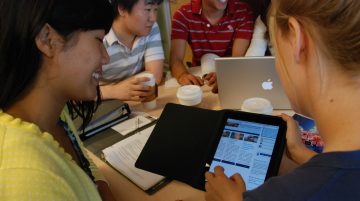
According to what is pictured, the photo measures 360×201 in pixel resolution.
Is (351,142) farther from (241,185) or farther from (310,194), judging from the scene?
(241,185)

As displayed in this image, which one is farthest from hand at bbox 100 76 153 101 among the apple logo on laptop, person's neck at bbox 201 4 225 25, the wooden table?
person's neck at bbox 201 4 225 25

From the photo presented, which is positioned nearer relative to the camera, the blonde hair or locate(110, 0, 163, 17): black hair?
the blonde hair

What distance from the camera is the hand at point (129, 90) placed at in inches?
52.9

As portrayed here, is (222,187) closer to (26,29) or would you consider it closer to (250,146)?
(250,146)

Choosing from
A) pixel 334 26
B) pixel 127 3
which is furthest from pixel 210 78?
pixel 334 26

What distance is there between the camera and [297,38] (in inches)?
21.6

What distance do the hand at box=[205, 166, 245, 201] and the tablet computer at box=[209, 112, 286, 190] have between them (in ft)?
0.13

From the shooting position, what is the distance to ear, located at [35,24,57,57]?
0.68 meters

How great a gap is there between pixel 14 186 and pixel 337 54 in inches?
23.5

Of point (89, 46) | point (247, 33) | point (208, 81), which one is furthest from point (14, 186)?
point (247, 33)

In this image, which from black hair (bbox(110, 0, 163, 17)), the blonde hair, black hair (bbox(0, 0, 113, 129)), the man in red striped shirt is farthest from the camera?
the man in red striped shirt

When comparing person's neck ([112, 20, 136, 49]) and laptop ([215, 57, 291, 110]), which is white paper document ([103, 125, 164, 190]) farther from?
person's neck ([112, 20, 136, 49])

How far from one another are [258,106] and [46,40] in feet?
2.51

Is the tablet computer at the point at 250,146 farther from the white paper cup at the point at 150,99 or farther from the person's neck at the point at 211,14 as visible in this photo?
the person's neck at the point at 211,14
